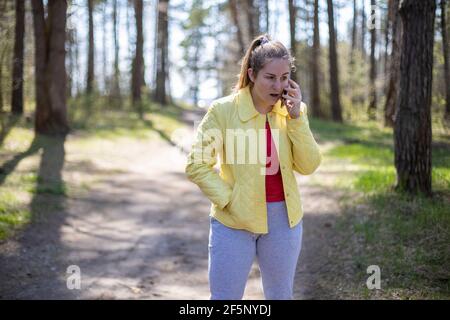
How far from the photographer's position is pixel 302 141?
336cm

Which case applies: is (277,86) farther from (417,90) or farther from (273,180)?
(417,90)

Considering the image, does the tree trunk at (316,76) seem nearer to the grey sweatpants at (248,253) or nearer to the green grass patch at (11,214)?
the green grass patch at (11,214)

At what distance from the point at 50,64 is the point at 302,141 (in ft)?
45.4

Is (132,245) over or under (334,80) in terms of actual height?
under

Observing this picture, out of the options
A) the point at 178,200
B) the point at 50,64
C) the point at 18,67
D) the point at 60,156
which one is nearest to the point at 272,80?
the point at 178,200

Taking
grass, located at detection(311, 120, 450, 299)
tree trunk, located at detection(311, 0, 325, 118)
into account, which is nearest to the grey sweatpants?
grass, located at detection(311, 120, 450, 299)

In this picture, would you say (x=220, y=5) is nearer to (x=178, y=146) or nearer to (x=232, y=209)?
(x=178, y=146)

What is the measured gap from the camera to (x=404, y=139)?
22.9 feet

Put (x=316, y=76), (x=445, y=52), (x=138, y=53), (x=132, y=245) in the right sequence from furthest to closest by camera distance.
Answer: (x=316, y=76) → (x=138, y=53) → (x=445, y=52) → (x=132, y=245)

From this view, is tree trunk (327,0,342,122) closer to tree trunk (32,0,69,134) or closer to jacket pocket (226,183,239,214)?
tree trunk (32,0,69,134)

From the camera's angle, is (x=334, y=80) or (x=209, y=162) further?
(x=334, y=80)

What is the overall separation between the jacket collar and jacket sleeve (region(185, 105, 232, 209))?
6.8 inches

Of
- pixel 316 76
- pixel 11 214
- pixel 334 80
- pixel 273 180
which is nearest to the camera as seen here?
pixel 273 180

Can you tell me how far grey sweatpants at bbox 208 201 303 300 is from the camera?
3297 mm
